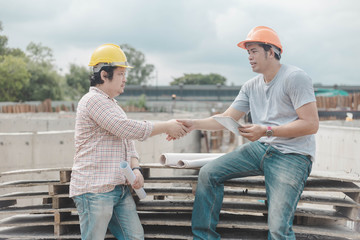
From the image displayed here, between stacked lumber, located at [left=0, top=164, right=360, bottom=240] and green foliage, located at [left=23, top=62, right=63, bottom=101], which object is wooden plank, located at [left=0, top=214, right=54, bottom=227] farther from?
green foliage, located at [left=23, top=62, right=63, bottom=101]

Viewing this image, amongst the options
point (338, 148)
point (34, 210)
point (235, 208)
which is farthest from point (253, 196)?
point (338, 148)

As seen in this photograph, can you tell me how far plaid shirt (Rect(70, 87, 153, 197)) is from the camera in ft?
9.86

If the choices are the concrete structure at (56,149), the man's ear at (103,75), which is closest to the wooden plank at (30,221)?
the man's ear at (103,75)

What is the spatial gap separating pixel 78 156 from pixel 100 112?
462 millimetres

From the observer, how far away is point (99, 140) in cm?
308

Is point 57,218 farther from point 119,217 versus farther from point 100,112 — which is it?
point 100,112

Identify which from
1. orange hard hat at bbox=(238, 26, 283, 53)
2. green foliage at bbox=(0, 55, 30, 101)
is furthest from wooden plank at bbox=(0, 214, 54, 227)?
green foliage at bbox=(0, 55, 30, 101)

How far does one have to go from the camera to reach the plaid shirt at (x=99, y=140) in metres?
3.00

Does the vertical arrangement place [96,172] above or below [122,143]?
below

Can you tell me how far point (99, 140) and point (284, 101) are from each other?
173cm

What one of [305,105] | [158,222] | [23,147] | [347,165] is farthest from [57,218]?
[347,165]

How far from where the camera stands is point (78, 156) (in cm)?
311

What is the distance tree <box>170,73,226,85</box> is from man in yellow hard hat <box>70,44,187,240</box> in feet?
258

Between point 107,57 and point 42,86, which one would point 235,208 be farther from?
point 42,86
